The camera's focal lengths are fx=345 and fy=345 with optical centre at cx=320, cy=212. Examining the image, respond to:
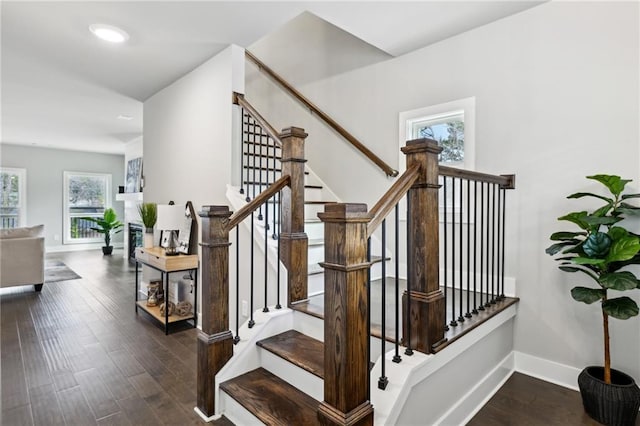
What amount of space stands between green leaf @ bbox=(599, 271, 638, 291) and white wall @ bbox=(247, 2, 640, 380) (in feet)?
1.67

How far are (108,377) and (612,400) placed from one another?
3.20 metres

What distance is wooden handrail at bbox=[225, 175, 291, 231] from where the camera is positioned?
210 cm

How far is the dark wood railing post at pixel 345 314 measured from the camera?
1.31 m

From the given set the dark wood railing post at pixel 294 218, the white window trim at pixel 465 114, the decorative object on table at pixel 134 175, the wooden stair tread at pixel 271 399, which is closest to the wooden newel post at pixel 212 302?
the wooden stair tread at pixel 271 399

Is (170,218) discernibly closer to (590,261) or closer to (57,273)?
(590,261)

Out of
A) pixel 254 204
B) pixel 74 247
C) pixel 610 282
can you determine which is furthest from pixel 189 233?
pixel 74 247

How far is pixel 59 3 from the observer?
259 centimetres

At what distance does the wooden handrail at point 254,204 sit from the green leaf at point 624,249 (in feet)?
6.37

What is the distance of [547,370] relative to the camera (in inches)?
95.9

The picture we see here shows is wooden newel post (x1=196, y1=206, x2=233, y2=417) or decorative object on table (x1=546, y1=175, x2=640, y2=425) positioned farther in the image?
wooden newel post (x1=196, y1=206, x2=233, y2=417)

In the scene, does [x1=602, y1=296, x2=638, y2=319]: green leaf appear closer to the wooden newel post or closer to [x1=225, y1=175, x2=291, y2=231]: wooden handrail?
[x1=225, y1=175, x2=291, y2=231]: wooden handrail

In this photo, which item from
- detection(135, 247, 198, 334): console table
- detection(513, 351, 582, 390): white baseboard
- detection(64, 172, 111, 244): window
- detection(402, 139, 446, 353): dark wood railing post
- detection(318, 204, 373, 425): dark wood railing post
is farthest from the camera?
detection(64, 172, 111, 244): window

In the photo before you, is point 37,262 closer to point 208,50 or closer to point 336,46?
point 208,50

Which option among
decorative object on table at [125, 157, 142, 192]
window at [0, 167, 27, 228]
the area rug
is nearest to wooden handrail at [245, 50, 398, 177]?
decorative object on table at [125, 157, 142, 192]
